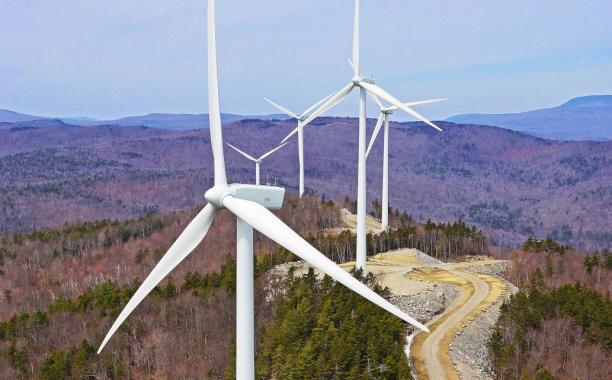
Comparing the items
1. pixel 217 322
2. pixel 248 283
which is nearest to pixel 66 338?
pixel 217 322

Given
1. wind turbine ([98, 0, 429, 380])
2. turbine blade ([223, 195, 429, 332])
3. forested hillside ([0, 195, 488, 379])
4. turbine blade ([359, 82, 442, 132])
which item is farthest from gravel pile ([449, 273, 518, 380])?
turbine blade ([223, 195, 429, 332])

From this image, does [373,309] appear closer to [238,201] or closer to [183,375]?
[183,375]

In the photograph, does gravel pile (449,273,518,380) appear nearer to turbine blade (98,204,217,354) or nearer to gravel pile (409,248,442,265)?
turbine blade (98,204,217,354)

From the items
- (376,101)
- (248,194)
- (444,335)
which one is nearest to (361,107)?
(376,101)

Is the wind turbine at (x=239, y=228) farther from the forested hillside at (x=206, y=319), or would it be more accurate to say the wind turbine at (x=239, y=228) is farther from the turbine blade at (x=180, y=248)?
the forested hillside at (x=206, y=319)

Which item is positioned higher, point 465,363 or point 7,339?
point 465,363

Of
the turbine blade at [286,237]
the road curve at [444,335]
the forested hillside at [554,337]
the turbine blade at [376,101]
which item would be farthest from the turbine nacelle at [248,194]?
the turbine blade at [376,101]
